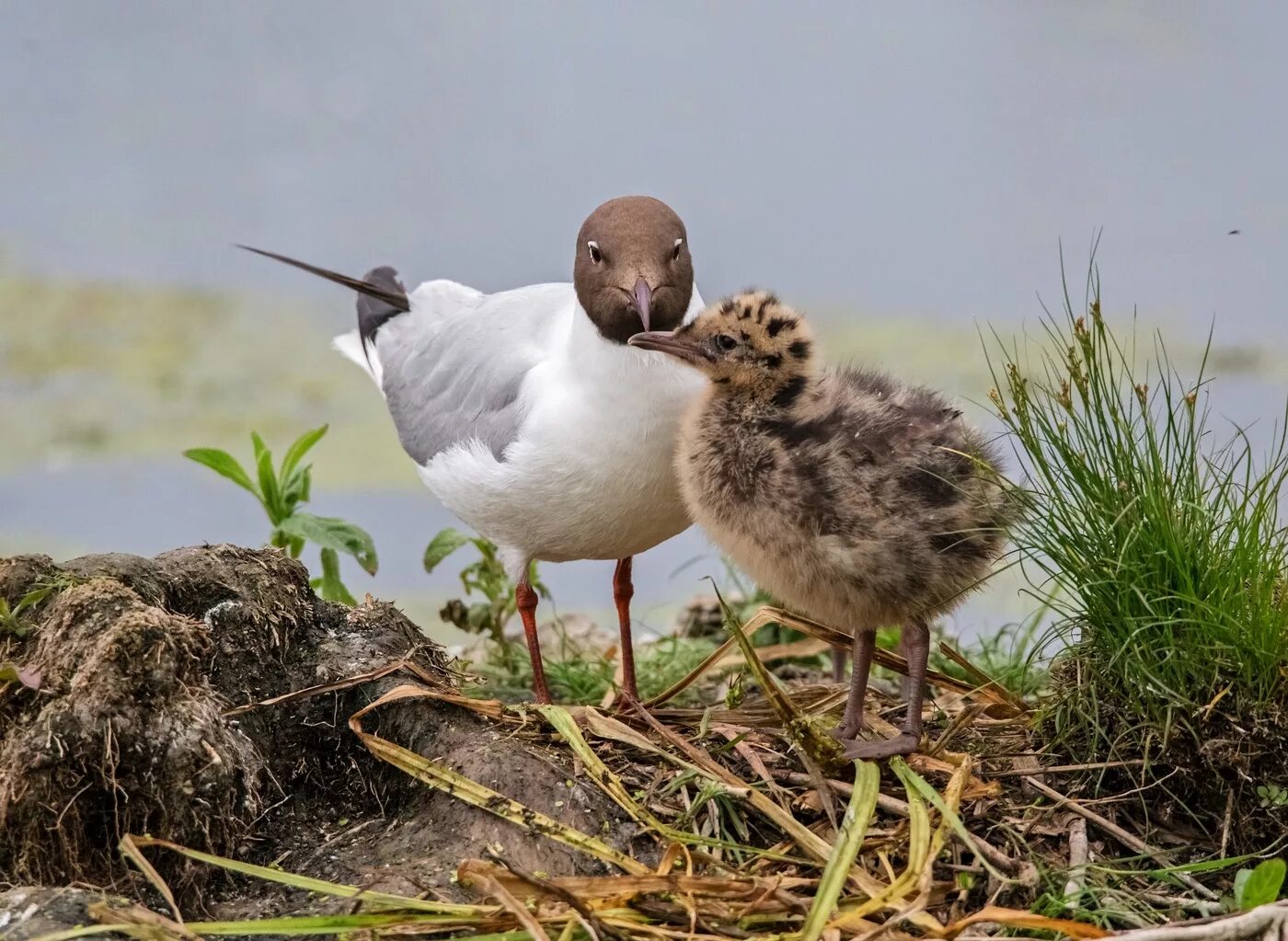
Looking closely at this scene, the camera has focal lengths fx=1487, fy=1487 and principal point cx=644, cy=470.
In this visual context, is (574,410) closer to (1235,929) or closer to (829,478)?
(829,478)

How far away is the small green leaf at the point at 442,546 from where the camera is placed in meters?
5.13

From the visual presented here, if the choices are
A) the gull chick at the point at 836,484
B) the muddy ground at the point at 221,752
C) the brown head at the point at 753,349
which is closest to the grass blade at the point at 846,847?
the gull chick at the point at 836,484

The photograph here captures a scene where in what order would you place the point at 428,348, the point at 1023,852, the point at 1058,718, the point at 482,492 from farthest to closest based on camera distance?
1. the point at 428,348
2. the point at 482,492
3. the point at 1058,718
4. the point at 1023,852

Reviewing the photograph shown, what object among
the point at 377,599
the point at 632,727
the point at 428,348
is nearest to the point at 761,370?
the point at 632,727

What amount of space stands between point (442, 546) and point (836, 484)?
7.30 feet

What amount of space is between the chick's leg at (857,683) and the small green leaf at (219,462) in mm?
2081

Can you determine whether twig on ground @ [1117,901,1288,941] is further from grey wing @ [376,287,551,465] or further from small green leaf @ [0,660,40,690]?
grey wing @ [376,287,551,465]

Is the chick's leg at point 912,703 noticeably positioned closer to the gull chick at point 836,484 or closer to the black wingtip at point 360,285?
the gull chick at point 836,484

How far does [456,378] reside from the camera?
4.94 metres

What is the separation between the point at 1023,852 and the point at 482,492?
6.64 ft

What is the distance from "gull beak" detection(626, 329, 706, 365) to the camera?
3527 millimetres

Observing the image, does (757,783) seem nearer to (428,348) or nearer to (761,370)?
(761,370)

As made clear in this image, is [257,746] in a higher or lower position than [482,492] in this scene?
lower

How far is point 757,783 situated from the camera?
3.32m
